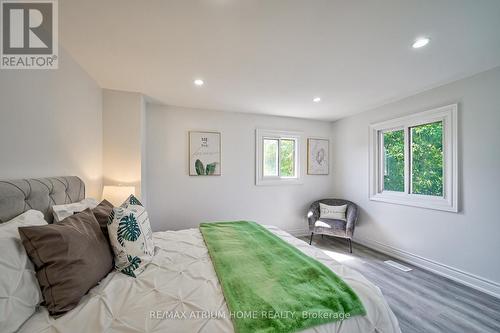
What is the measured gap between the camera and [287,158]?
4.14m

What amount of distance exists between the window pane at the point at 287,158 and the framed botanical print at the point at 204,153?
1312mm

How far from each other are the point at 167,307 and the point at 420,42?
2633 mm

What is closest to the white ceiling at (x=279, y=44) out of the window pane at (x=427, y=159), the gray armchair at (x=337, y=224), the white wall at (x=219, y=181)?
the window pane at (x=427, y=159)

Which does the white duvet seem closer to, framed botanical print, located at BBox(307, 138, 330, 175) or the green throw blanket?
the green throw blanket

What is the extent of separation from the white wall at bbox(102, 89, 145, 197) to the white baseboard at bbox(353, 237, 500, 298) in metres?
3.76

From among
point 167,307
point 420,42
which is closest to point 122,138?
point 167,307

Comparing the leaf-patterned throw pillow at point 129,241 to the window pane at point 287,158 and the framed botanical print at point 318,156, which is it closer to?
the window pane at point 287,158

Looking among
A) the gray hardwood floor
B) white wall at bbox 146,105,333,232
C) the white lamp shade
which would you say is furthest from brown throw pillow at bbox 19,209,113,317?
the gray hardwood floor

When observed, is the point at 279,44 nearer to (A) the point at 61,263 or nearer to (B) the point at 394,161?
(A) the point at 61,263

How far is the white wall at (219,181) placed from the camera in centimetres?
322

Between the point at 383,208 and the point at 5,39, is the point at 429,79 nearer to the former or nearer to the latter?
the point at 383,208

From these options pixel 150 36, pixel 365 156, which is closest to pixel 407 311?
pixel 365 156

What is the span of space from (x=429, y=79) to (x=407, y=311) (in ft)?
8.32

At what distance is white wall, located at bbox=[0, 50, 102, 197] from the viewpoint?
4.15 feet
